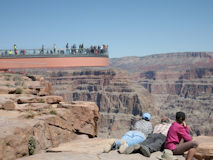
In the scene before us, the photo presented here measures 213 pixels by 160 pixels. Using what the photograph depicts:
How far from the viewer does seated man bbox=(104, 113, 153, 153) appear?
8.85 m

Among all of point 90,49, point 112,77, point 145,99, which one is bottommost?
point 145,99

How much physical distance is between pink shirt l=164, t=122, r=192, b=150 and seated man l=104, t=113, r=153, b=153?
1124 millimetres

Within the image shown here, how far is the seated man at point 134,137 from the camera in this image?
29.0ft

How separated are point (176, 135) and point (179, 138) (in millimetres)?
181

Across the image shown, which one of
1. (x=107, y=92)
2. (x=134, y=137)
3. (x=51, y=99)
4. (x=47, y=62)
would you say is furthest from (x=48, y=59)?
(x=107, y=92)

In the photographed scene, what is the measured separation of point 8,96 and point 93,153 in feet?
25.5

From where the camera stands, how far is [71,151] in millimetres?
9266

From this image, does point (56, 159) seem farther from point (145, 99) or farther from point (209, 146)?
point (145, 99)

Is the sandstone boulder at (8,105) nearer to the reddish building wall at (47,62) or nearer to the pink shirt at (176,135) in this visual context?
the pink shirt at (176,135)

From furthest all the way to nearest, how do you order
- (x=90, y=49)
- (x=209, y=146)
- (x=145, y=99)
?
(x=145, y=99), (x=90, y=49), (x=209, y=146)

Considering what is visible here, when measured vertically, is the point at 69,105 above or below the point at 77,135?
above

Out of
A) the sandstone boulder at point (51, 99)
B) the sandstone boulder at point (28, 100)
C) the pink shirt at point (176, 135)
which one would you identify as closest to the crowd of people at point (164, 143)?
the pink shirt at point (176, 135)

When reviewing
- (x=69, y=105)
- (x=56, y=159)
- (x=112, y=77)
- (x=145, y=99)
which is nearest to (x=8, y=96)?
(x=69, y=105)

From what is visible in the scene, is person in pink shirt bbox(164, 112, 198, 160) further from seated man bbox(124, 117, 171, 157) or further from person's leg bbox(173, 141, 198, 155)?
seated man bbox(124, 117, 171, 157)
